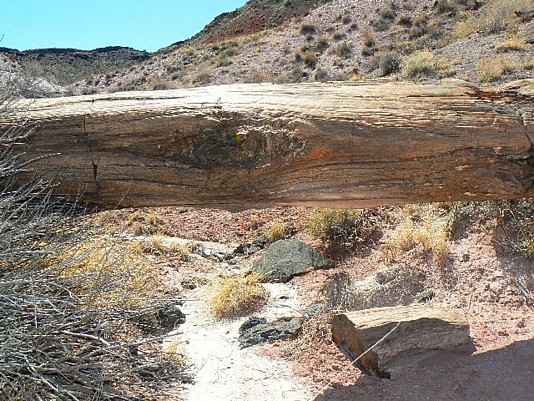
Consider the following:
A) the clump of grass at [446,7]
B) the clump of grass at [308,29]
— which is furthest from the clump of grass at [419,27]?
the clump of grass at [308,29]

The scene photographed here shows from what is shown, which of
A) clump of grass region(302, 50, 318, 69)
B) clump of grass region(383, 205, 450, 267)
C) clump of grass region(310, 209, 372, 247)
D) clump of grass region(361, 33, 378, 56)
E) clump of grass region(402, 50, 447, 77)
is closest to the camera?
clump of grass region(383, 205, 450, 267)

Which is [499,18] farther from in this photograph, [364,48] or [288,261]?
[288,261]

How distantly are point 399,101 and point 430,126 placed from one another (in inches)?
12.3

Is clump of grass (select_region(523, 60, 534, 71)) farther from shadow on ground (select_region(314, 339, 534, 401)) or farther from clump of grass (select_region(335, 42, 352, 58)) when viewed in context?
clump of grass (select_region(335, 42, 352, 58))

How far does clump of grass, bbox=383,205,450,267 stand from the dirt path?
45.1 inches

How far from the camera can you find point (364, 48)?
19594mm

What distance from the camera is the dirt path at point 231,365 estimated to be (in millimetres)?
3951

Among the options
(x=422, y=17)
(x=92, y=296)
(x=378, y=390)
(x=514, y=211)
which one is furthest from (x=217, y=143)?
(x=422, y=17)

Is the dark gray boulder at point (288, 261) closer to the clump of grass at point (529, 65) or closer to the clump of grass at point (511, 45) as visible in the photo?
the clump of grass at point (529, 65)

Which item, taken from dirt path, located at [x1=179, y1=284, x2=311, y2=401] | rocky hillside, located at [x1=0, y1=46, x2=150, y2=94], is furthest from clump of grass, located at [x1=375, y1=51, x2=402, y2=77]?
rocky hillside, located at [x1=0, y1=46, x2=150, y2=94]

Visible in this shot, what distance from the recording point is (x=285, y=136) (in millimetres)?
3596

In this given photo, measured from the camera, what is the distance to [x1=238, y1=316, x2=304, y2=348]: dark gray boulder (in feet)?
15.7

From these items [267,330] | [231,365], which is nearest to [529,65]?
[267,330]

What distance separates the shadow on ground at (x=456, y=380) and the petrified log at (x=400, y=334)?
2.8 inches
